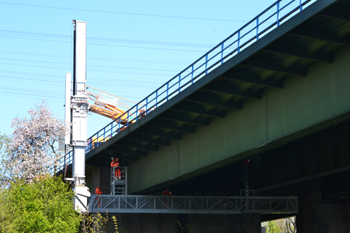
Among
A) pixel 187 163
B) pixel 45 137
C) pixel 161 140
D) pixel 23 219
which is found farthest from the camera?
pixel 45 137

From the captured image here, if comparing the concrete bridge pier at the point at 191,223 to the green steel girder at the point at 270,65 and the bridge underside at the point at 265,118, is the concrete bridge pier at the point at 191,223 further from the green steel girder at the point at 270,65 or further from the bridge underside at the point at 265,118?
the green steel girder at the point at 270,65

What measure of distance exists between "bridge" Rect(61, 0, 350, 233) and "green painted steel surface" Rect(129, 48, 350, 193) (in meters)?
0.05

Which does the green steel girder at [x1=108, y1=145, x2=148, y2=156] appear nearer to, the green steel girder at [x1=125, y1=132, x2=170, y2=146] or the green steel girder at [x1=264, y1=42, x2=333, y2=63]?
the green steel girder at [x1=125, y1=132, x2=170, y2=146]

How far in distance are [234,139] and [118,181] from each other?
17.1m

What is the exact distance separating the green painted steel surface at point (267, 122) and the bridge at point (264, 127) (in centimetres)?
5

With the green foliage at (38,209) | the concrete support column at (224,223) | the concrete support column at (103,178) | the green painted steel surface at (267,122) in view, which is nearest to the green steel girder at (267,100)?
the green painted steel surface at (267,122)

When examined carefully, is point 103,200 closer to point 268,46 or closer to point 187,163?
point 187,163

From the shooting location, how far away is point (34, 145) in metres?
41.4

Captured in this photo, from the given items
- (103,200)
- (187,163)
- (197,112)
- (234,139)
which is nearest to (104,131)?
(103,200)

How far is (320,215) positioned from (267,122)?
16565 millimetres

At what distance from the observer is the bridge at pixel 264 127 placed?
848 inches

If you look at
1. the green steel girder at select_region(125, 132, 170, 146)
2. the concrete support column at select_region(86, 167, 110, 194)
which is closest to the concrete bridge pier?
the concrete support column at select_region(86, 167, 110, 194)

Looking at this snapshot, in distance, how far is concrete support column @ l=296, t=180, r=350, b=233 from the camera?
39062 millimetres

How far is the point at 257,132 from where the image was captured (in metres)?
26.3
